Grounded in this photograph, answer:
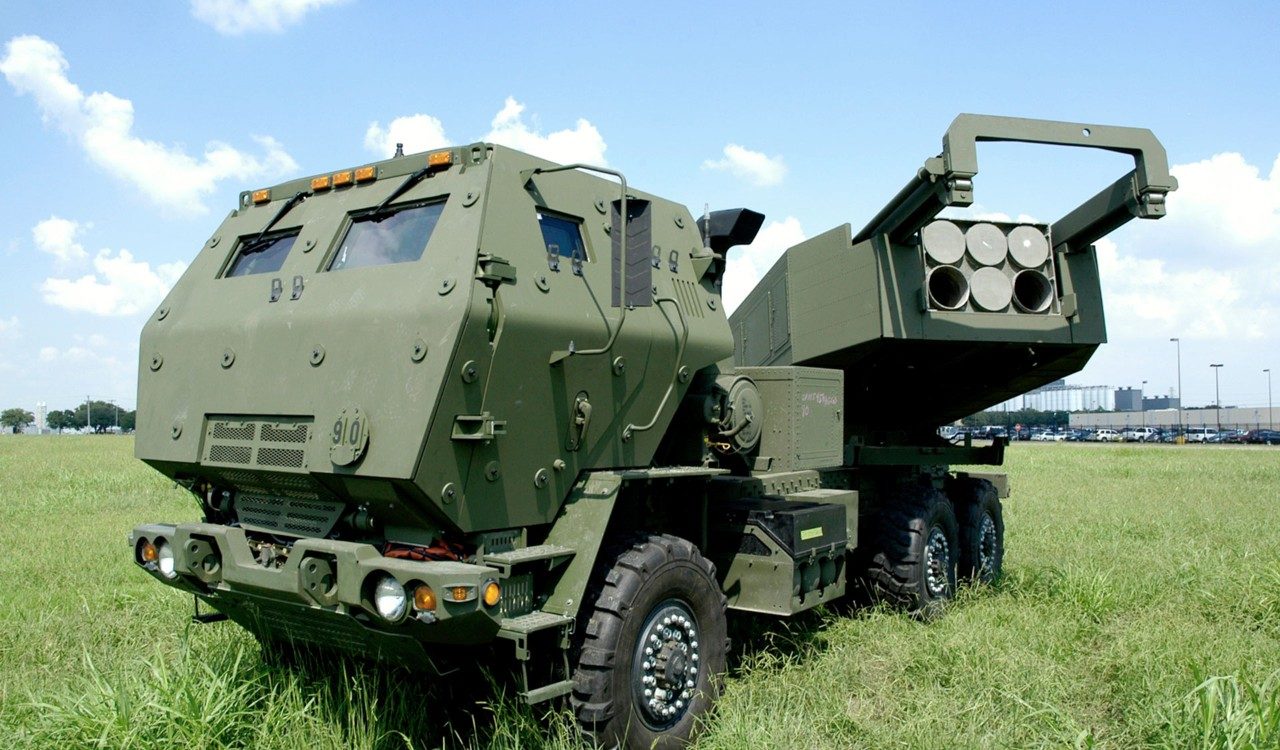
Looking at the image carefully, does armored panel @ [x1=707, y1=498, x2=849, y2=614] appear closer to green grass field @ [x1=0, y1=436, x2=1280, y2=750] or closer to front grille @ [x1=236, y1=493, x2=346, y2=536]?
green grass field @ [x1=0, y1=436, x2=1280, y2=750]

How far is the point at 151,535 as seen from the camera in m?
5.22

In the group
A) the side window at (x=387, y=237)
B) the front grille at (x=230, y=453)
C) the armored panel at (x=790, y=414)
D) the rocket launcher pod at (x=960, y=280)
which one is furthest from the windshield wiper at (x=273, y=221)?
the rocket launcher pod at (x=960, y=280)

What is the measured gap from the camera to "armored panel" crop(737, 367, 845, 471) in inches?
270

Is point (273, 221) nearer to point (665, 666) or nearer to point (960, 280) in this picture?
point (665, 666)

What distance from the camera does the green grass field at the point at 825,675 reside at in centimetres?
477

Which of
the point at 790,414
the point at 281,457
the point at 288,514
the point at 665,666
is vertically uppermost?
the point at 790,414

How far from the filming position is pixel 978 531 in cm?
942

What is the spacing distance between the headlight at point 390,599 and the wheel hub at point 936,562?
5061 millimetres

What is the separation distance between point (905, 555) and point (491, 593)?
459 cm

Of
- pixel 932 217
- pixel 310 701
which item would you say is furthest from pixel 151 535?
pixel 932 217

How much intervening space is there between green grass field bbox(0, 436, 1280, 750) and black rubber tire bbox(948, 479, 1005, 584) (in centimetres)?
26

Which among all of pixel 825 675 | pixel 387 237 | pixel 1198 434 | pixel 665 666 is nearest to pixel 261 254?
pixel 387 237

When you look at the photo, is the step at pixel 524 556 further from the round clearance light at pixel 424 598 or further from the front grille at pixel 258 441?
the front grille at pixel 258 441

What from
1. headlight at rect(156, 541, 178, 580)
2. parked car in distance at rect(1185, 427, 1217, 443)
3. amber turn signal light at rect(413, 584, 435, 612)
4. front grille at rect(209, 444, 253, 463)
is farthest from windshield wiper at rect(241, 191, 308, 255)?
parked car in distance at rect(1185, 427, 1217, 443)
